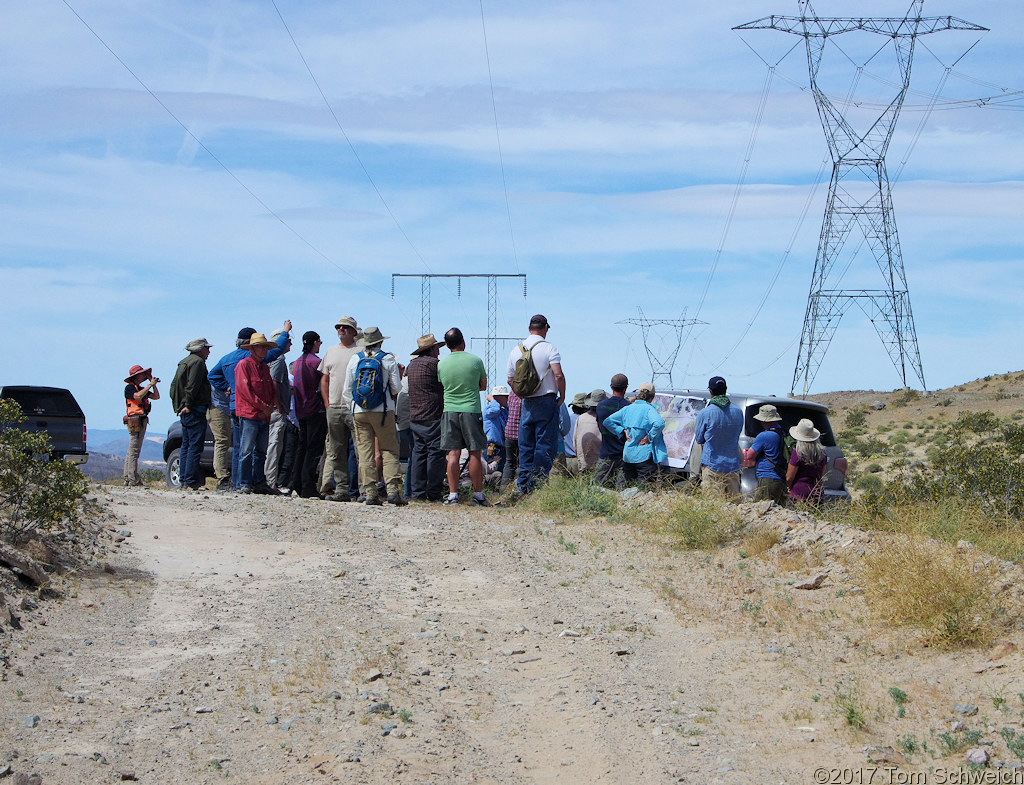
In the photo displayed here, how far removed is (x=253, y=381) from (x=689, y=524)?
211 inches

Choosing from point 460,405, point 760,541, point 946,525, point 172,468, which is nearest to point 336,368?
point 460,405

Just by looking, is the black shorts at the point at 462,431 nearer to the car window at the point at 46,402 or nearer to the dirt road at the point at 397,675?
the dirt road at the point at 397,675

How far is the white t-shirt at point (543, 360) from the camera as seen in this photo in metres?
12.1

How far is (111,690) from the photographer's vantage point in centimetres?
573

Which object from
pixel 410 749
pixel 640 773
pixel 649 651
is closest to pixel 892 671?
pixel 649 651

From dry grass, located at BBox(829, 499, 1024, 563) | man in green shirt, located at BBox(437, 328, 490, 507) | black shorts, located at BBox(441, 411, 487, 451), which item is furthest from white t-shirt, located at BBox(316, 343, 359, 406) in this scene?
dry grass, located at BBox(829, 499, 1024, 563)

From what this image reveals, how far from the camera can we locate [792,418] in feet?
40.4

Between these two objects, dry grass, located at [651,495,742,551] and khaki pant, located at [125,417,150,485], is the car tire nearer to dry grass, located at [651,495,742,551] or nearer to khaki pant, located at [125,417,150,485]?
khaki pant, located at [125,417,150,485]

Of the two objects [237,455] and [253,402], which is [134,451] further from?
[253,402]

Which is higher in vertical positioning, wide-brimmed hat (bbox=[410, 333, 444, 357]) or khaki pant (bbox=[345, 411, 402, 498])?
wide-brimmed hat (bbox=[410, 333, 444, 357])

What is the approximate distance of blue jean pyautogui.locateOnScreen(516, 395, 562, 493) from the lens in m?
12.3

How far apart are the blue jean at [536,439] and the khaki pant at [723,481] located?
6.12 ft

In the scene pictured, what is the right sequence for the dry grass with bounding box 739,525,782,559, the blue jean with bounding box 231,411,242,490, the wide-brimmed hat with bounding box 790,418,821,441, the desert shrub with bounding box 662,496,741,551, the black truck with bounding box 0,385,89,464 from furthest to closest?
the black truck with bounding box 0,385,89,464, the blue jean with bounding box 231,411,242,490, the wide-brimmed hat with bounding box 790,418,821,441, the desert shrub with bounding box 662,496,741,551, the dry grass with bounding box 739,525,782,559

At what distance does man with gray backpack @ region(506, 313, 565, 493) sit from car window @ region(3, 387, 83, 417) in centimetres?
1024
